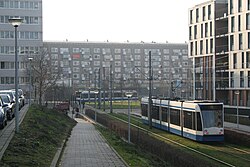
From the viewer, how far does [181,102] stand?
33.7 meters

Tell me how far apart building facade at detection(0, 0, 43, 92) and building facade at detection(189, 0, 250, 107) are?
90.5 feet

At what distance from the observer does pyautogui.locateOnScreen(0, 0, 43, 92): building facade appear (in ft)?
256

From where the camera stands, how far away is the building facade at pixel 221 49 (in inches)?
2405

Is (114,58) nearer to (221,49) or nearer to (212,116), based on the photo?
(221,49)

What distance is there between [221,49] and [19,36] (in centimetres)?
3596

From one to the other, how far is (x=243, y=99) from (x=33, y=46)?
38.7 metres

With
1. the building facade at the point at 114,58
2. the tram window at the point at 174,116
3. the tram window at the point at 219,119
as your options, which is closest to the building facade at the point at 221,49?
the tram window at the point at 174,116

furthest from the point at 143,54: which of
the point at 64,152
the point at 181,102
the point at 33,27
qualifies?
the point at 64,152

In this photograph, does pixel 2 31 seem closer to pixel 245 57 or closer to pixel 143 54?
pixel 245 57

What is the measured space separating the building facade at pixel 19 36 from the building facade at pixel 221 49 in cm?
2759

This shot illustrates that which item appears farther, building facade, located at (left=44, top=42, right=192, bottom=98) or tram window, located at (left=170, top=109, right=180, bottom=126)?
building facade, located at (left=44, top=42, right=192, bottom=98)

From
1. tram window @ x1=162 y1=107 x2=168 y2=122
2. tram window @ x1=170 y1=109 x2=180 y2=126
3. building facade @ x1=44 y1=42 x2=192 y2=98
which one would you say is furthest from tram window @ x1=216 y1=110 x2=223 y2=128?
building facade @ x1=44 y1=42 x2=192 y2=98

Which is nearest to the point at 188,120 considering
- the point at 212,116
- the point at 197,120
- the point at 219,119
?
the point at 197,120

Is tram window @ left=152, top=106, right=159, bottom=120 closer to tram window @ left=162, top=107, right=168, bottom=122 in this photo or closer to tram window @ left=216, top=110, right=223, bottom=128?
tram window @ left=162, top=107, right=168, bottom=122
